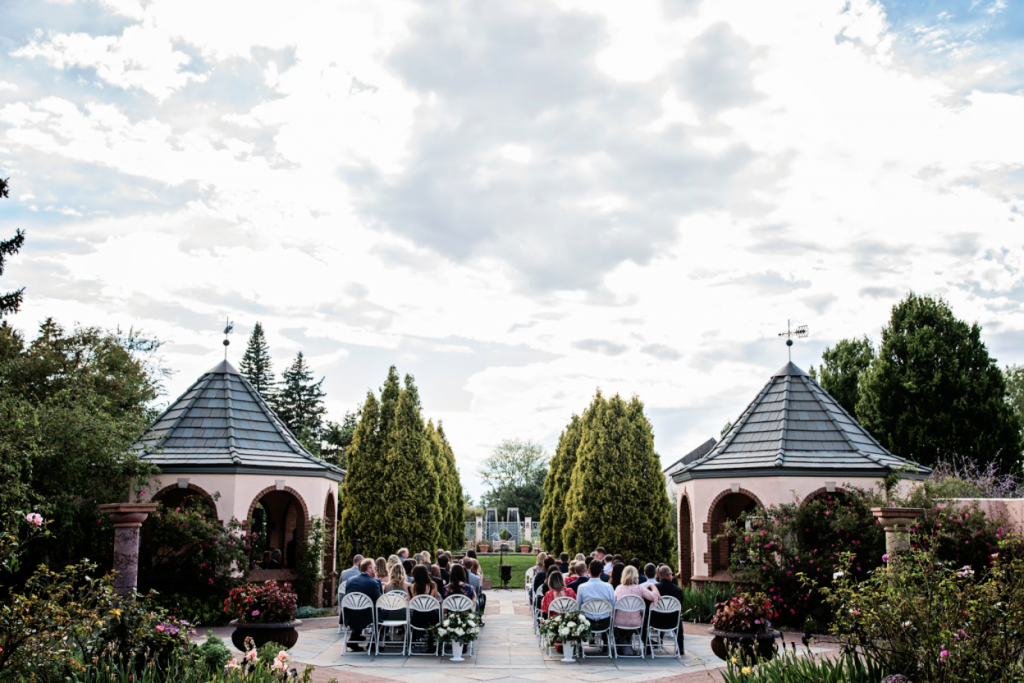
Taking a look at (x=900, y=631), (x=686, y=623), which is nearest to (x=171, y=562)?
(x=686, y=623)

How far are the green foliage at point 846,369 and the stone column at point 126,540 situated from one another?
35.9 meters

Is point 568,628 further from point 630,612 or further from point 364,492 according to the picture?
point 364,492

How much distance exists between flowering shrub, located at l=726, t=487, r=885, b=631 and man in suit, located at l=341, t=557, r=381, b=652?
25.1 ft

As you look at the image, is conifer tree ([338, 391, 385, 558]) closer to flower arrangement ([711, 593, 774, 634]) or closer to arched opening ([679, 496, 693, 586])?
arched opening ([679, 496, 693, 586])

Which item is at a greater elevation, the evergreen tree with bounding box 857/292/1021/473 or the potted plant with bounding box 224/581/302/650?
the evergreen tree with bounding box 857/292/1021/473

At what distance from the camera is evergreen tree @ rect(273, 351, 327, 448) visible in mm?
51938

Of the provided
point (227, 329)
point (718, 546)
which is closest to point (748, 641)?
point (718, 546)

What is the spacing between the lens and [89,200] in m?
14.4

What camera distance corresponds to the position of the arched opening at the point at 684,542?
20.8m

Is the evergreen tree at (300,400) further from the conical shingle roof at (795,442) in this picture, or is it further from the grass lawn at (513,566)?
the conical shingle roof at (795,442)

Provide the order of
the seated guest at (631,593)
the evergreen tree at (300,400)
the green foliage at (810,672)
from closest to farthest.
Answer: the green foliage at (810,672)
the seated guest at (631,593)
the evergreen tree at (300,400)

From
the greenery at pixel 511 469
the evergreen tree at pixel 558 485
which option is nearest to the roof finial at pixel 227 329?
the evergreen tree at pixel 558 485

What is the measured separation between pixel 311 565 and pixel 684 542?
30.0 ft

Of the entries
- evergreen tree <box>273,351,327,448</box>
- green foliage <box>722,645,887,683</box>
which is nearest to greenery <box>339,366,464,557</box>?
green foliage <box>722,645,887,683</box>
